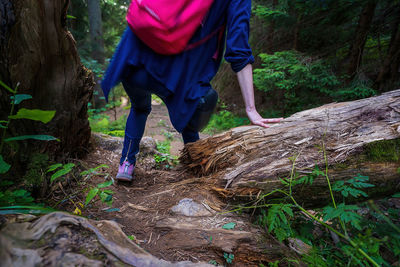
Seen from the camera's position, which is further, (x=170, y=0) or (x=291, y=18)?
(x=291, y=18)

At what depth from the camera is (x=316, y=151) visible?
63.3 inches

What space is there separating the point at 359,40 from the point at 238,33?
3962 millimetres

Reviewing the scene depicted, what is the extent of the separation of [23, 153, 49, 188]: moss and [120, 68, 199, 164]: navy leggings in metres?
0.70

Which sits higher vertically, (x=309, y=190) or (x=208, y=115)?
(x=208, y=115)

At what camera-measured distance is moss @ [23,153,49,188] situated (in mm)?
1540

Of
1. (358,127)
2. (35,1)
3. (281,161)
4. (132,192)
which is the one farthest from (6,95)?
(358,127)

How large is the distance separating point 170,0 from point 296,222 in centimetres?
182

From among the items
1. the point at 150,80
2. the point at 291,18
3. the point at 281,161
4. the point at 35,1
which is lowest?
the point at 281,161

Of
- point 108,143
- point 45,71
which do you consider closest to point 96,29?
point 108,143

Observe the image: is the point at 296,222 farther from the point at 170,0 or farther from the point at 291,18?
the point at 291,18

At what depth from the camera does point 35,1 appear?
59.9 inches

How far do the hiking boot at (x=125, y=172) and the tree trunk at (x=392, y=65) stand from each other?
459cm

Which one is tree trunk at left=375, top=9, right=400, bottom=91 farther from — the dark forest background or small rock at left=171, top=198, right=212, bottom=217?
small rock at left=171, top=198, right=212, bottom=217

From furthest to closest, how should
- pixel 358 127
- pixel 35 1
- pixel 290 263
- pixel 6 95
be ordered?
pixel 358 127
pixel 35 1
pixel 6 95
pixel 290 263
